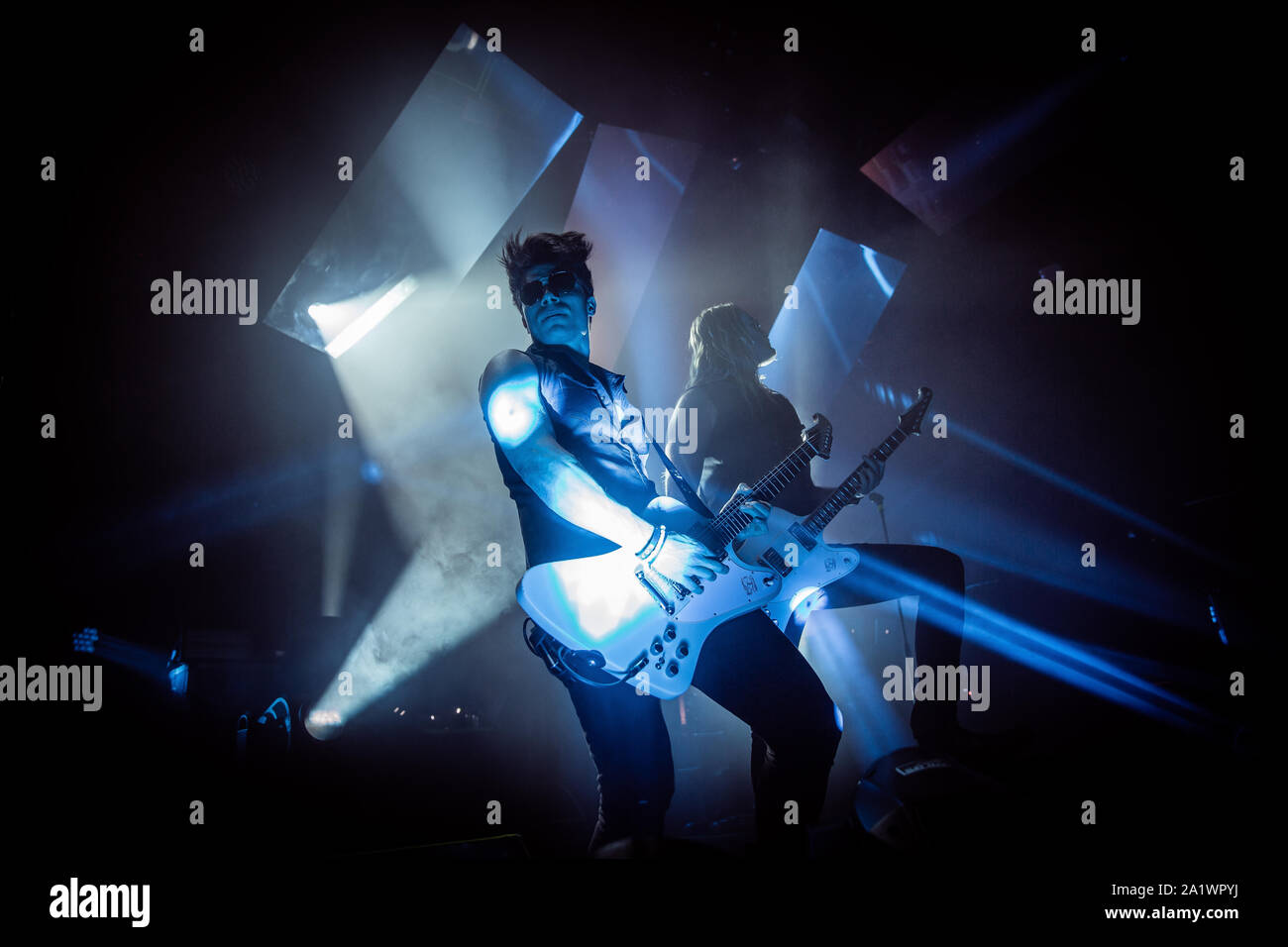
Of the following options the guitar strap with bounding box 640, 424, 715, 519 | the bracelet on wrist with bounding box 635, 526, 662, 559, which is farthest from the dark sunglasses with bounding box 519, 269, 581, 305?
the bracelet on wrist with bounding box 635, 526, 662, 559

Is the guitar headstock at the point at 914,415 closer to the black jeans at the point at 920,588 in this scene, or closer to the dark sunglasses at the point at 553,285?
the black jeans at the point at 920,588

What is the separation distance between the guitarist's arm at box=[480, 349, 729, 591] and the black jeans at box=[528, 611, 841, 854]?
0.29 m

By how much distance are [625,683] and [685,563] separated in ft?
1.28

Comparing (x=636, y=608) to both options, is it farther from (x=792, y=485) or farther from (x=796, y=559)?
(x=792, y=485)

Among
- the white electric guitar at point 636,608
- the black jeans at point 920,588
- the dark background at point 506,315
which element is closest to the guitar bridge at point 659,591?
the white electric guitar at point 636,608

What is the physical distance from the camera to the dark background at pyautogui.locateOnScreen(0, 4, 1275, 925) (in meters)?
3.41

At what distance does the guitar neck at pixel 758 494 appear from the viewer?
2248 mm

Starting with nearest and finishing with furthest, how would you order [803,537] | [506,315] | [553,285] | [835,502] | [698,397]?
1. [553,285]
2. [803,537]
3. [835,502]
4. [698,397]
5. [506,315]

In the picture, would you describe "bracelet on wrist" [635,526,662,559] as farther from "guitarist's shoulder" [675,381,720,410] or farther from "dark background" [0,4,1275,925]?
"dark background" [0,4,1275,925]

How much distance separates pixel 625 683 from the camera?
1876 mm

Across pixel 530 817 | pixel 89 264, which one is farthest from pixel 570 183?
pixel 530 817

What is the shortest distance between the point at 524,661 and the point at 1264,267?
5.62 m

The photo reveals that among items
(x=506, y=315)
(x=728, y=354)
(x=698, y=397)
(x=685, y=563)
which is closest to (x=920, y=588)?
(x=685, y=563)
